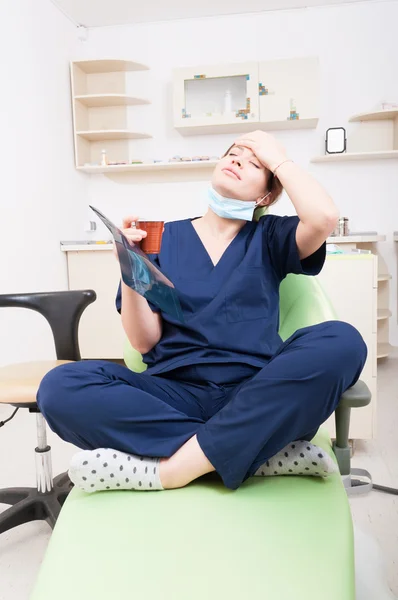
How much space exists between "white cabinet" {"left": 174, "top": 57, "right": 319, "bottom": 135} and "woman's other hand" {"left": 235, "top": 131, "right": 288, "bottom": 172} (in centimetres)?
234

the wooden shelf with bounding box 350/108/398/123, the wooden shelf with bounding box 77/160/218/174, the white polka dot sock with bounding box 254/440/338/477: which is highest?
the wooden shelf with bounding box 350/108/398/123

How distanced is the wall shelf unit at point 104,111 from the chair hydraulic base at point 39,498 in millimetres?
2510

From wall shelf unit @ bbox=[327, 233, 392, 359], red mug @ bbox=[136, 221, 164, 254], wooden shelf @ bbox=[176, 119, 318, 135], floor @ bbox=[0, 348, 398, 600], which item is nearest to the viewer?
red mug @ bbox=[136, 221, 164, 254]

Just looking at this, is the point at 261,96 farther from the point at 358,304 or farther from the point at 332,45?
the point at 358,304

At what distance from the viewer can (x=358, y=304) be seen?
6.38 ft

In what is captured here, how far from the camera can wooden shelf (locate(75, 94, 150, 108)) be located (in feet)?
11.6

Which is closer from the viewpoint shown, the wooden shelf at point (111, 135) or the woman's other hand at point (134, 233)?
the woman's other hand at point (134, 233)

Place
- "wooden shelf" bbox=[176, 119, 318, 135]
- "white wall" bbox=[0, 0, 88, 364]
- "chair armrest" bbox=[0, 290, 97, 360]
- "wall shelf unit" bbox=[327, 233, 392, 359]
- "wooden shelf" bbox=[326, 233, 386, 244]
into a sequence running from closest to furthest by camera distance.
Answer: "chair armrest" bbox=[0, 290, 97, 360] → "white wall" bbox=[0, 0, 88, 364] → "wooden shelf" bbox=[326, 233, 386, 244] → "wall shelf unit" bbox=[327, 233, 392, 359] → "wooden shelf" bbox=[176, 119, 318, 135]

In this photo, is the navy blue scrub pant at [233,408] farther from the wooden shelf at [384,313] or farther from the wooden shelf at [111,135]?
the wooden shelf at [111,135]

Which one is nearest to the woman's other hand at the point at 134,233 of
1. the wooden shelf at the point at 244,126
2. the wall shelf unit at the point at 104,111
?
the wooden shelf at the point at 244,126

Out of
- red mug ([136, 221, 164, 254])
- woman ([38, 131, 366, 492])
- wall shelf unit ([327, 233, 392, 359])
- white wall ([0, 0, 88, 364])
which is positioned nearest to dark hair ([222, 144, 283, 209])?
woman ([38, 131, 366, 492])

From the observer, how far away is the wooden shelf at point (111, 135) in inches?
140

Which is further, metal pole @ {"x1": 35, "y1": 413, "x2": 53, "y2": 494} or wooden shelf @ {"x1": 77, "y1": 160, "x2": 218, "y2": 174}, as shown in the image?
wooden shelf @ {"x1": 77, "y1": 160, "x2": 218, "y2": 174}

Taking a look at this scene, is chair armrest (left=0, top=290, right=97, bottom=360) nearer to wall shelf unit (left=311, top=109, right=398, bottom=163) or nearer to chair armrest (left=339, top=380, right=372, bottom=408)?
chair armrest (left=339, top=380, right=372, bottom=408)
